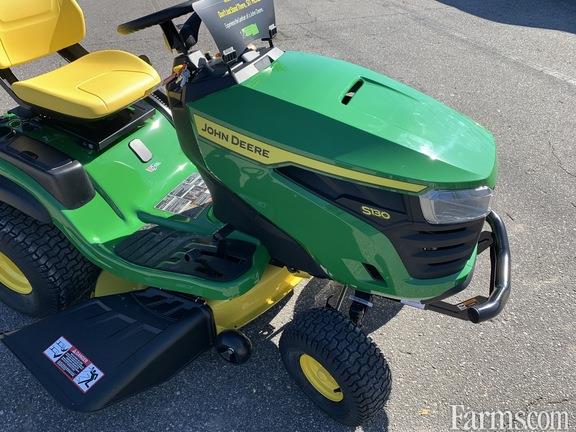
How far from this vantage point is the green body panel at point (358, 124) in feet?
4.98

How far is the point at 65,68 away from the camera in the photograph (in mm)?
2500

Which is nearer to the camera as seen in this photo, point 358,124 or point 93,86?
point 358,124

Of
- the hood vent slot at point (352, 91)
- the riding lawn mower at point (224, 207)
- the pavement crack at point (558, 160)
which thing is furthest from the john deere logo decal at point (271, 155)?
the pavement crack at point (558, 160)

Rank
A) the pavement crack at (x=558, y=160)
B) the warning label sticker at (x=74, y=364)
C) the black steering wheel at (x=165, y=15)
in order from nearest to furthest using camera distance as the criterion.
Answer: the black steering wheel at (x=165, y=15) < the warning label sticker at (x=74, y=364) < the pavement crack at (x=558, y=160)

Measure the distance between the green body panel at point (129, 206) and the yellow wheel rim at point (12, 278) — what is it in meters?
0.45

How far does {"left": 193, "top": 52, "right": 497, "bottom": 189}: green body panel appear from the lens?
1.52 meters

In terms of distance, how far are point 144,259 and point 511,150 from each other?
2766mm

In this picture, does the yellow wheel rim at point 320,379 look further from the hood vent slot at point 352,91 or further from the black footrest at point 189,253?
the hood vent slot at point 352,91

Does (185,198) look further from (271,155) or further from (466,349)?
(466,349)

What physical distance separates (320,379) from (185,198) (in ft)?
3.28

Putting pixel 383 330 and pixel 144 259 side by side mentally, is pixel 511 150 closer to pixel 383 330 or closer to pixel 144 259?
pixel 383 330

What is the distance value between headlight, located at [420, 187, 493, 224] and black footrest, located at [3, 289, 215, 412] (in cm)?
93

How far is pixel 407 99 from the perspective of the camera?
1.75m

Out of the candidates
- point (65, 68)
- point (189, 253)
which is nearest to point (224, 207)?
point (189, 253)
